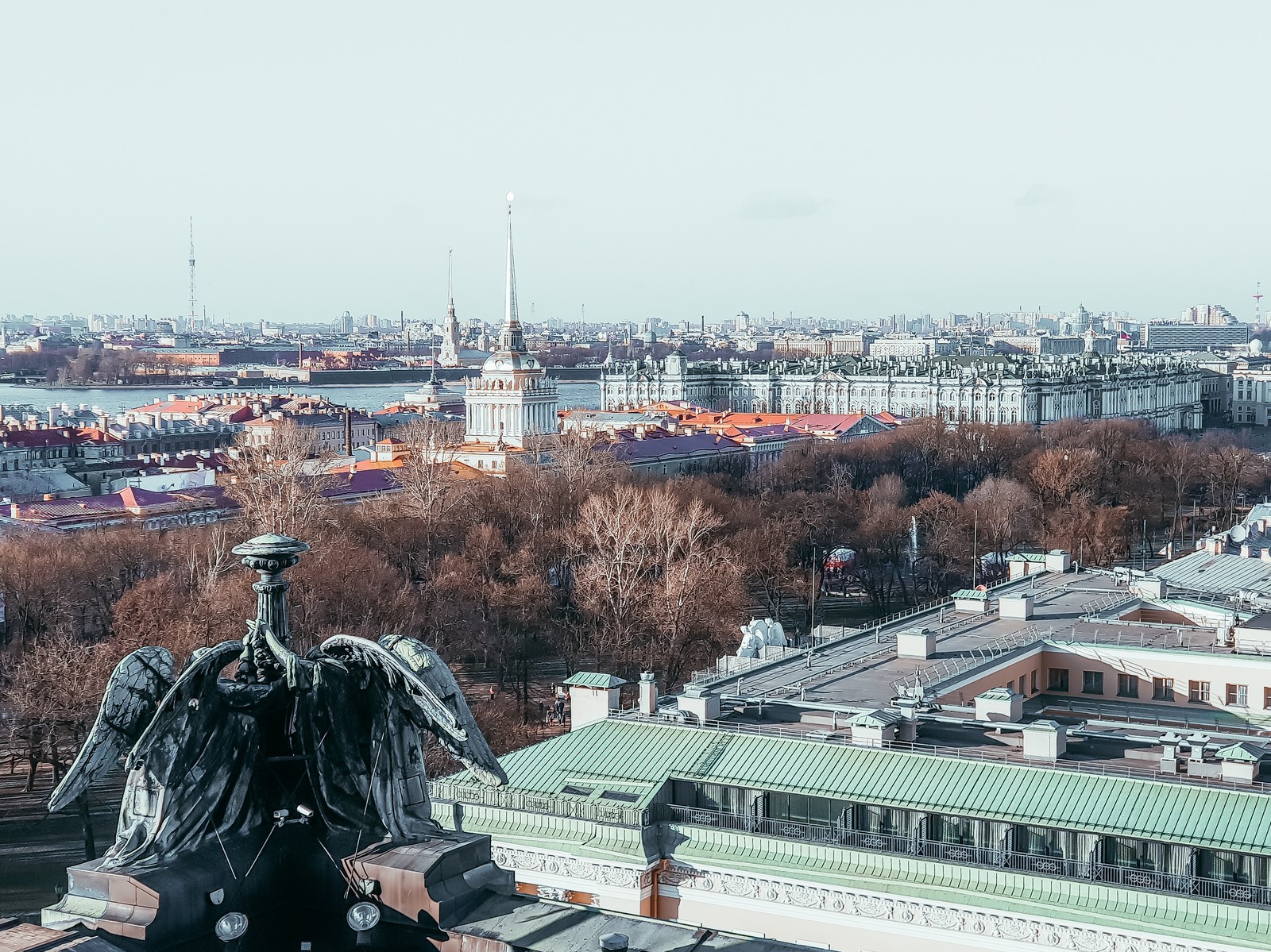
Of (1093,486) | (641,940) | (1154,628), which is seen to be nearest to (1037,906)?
(641,940)

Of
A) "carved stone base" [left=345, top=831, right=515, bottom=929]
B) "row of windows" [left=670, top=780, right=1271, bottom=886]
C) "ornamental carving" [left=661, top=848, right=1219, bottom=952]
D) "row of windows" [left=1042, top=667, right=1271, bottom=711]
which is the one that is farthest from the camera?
"row of windows" [left=1042, top=667, right=1271, bottom=711]

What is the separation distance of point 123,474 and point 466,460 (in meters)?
16.3

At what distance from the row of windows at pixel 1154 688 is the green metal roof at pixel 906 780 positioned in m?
8.34

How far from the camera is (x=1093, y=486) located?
7419 cm

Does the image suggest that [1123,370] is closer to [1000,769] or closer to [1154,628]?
[1154,628]

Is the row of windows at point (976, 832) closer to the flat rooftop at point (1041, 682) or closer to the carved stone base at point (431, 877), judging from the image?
the flat rooftop at point (1041, 682)

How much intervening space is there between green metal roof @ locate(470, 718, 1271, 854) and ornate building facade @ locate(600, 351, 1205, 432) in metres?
108

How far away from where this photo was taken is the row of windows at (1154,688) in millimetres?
25766

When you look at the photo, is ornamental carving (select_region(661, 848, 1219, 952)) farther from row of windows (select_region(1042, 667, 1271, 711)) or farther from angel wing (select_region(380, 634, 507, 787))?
row of windows (select_region(1042, 667, 1271, 711))

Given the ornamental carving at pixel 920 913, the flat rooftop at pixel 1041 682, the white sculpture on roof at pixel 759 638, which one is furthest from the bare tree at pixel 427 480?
the ornamental carving at pixel 920 913

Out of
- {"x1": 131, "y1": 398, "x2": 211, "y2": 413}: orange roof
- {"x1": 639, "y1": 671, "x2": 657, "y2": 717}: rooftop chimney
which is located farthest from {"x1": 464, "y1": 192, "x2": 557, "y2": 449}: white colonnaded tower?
{"x1": 639, "y1": 671, "x2": 657, "y2": 717}: rooftop chimney

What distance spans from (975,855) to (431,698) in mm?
10093

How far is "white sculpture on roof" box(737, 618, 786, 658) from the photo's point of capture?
97.8ft

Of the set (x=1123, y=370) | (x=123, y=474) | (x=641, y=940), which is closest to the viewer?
(x=641, y=940)
